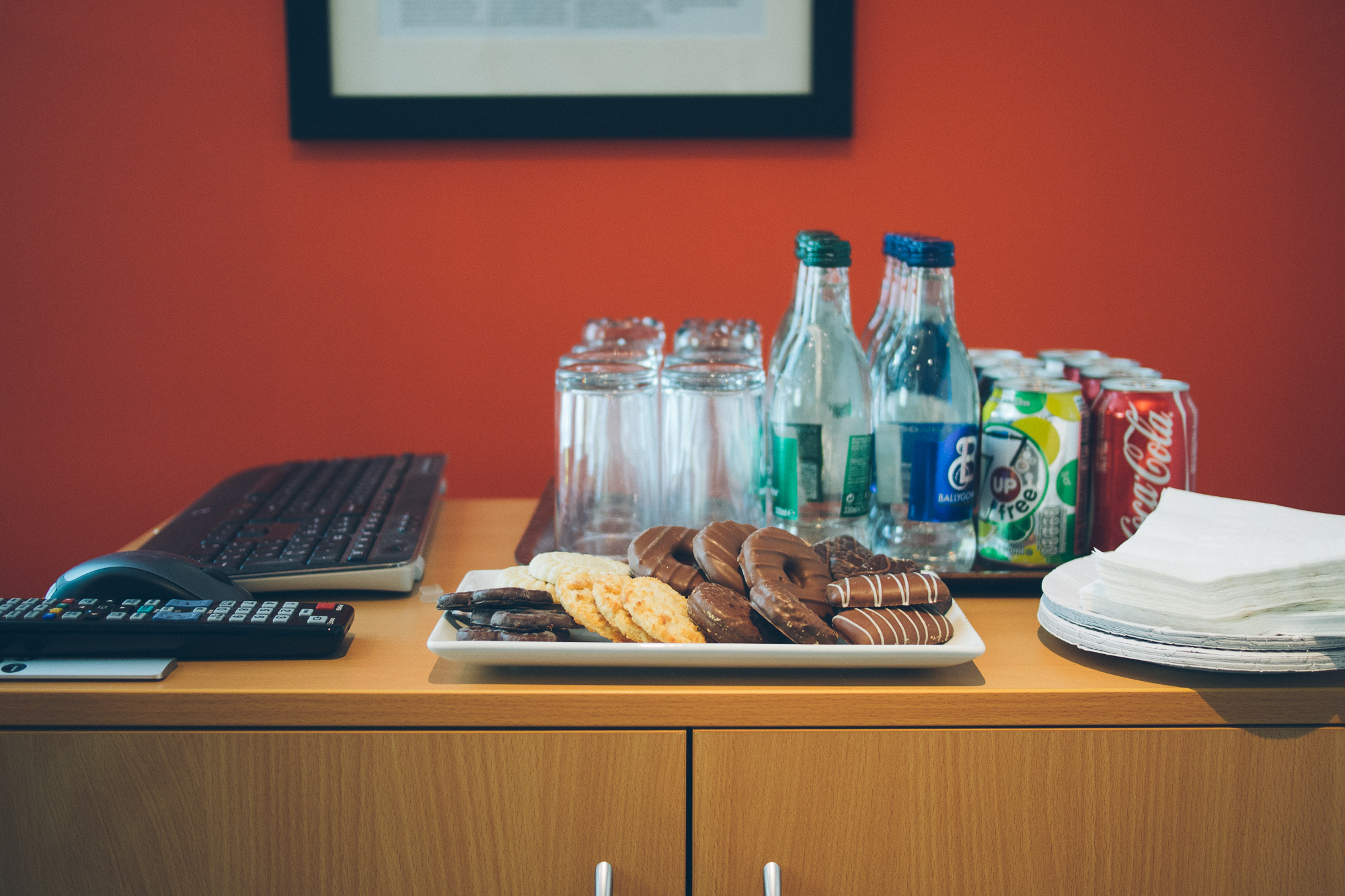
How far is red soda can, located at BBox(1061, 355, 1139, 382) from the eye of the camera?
0.95m

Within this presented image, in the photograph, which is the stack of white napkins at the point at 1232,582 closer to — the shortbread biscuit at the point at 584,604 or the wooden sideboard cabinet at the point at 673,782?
the wooden sideboard cabinet at the point at 673,782

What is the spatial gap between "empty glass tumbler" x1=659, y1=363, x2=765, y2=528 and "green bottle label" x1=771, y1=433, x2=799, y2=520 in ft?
0.08

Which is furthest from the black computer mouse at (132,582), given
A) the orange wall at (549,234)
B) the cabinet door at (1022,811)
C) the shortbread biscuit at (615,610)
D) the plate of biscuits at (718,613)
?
the orange wall at (549,234)

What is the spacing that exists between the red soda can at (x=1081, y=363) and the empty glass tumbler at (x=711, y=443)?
32 centimetres

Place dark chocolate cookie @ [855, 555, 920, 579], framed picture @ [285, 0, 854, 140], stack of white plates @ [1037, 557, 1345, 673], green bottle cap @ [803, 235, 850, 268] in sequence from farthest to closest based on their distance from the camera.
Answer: framed picture @ [285, 0, 854, 140]
green bottle cap @ [803, 235, 850, 268]
dark chocolate cookie @ [855, 555, 920, 579]
stack of white plates @ [1037, 557, 1345, 673]

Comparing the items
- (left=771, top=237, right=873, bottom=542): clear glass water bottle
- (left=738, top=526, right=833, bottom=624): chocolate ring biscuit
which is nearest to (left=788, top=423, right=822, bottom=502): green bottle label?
(left=771, top=237, right=873, bottom=542): clear glass water bottle

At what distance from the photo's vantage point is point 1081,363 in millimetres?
969

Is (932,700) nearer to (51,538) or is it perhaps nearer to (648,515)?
(648,515)

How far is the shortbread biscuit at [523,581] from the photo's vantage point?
2.44 feet

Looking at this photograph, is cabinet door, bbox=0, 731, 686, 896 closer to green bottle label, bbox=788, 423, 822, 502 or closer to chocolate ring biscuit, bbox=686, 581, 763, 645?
chocolate ring biscuit, bbox=686, 581, 763, 645

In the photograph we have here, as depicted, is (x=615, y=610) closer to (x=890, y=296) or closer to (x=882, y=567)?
(x=882, y=567)

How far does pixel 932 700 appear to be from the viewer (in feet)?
2.17

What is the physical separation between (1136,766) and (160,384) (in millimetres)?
1589

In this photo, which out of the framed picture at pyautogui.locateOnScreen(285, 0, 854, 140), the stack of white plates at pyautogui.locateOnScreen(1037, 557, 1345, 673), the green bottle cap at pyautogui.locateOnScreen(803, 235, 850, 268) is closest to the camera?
the stack of white plates at pyautogui.locateOnScreen(1037, 557, 1345, 673)
